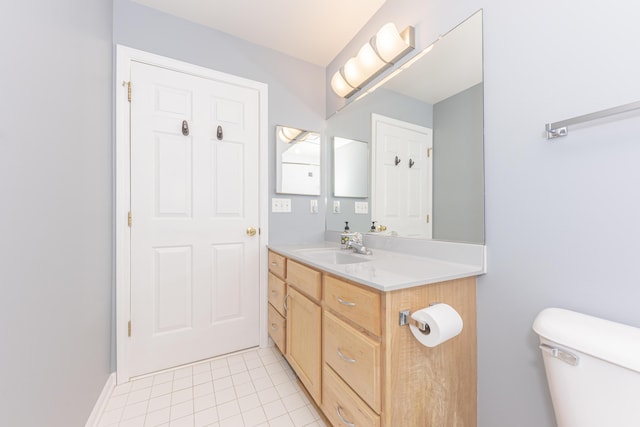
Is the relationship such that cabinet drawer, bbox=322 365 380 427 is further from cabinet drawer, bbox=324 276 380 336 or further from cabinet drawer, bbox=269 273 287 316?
cabinet drawer, bbox=269 273 287 316

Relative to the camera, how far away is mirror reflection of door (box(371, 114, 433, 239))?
1.37 meters

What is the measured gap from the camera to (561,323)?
2.30 ft

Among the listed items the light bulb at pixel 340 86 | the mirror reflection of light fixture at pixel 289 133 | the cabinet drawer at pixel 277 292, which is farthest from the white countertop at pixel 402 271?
the light bulb at pixel 340 86

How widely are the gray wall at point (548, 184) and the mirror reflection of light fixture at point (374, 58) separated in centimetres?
31

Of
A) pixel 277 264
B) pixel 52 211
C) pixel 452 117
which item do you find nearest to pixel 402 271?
pixel 452 117

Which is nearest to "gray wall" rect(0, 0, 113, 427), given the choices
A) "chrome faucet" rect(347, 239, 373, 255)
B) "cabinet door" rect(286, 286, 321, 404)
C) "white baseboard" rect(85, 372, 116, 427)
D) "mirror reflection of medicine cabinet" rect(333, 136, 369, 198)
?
"white baseboard" rect(85, 372, 116, 427)

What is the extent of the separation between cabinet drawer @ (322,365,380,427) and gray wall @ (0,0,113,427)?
0.99m

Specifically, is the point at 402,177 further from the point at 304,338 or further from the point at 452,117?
the point at 304,338

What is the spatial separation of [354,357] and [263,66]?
211cm

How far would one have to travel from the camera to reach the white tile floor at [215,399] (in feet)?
4.10

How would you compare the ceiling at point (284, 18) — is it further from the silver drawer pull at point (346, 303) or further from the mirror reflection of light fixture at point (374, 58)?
the silver drawer pull at point (346, 303)

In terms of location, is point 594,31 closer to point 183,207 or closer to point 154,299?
point 183,207

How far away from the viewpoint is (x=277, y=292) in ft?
5.74

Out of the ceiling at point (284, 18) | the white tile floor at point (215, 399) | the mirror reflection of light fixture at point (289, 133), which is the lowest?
the white tile floor at point (215, 399)
